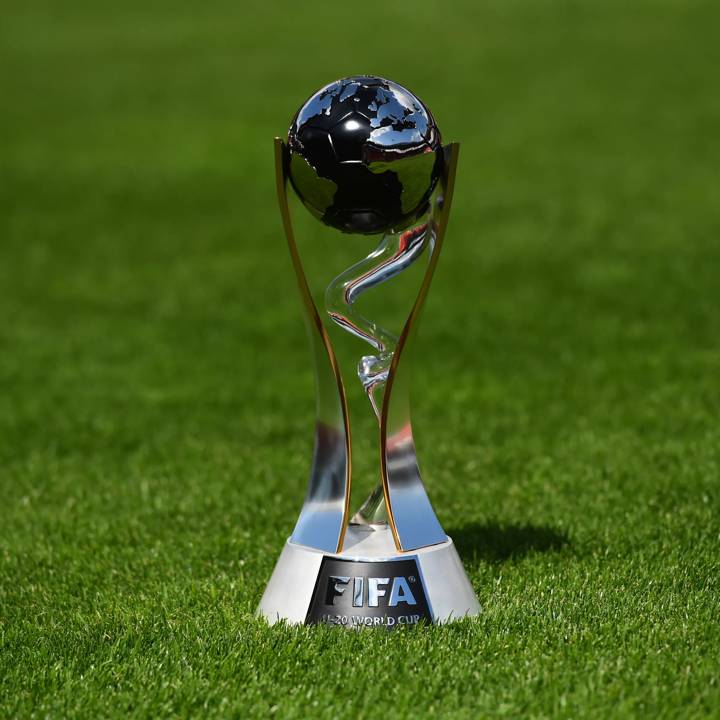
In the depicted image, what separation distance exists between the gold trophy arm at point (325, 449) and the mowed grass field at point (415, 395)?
0.42m

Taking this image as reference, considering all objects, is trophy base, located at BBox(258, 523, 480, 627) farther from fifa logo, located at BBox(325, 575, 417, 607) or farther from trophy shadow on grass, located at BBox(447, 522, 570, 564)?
trophy shadow on grass, located at BBox(447, 522, 570, 564)

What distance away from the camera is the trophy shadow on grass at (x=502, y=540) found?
19.6 feet

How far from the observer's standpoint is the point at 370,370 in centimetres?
523

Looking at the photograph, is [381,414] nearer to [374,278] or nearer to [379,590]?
[374,278]

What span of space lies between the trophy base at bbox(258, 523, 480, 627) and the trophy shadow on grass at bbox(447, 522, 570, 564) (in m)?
0.95

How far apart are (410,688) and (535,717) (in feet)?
1.57

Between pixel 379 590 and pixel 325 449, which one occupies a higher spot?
pixel 325 449

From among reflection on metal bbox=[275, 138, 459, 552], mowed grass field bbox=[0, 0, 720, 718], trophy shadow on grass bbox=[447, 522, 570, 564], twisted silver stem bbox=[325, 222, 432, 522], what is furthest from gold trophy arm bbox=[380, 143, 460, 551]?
trophy shadow on grass bbox=[447, 522, 570, 564]

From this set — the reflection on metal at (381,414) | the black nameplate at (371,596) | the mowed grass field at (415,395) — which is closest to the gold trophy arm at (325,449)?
the reflection on metal at (381,414)

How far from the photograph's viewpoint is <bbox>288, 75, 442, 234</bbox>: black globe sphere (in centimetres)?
469

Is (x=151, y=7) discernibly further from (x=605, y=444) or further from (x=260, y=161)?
(x=605, y=444)

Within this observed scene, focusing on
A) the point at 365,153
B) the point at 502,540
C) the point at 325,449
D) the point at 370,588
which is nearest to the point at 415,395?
the point at 502,540

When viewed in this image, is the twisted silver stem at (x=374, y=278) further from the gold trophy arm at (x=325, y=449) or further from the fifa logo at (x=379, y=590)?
the fifa logo at (x=379, y=590)

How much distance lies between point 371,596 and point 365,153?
174cm
